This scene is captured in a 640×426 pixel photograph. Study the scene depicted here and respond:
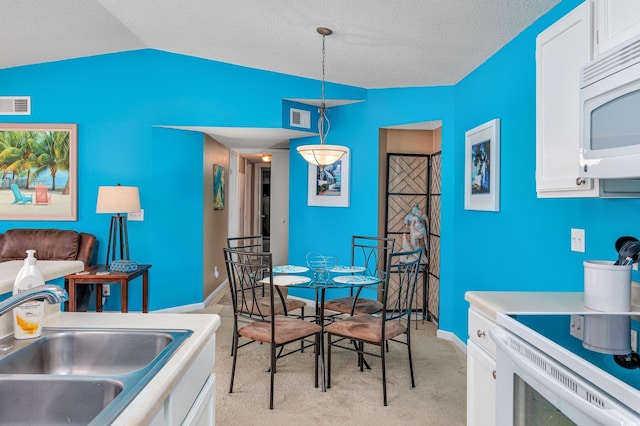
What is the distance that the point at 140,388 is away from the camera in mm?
928

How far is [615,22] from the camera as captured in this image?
146 cm

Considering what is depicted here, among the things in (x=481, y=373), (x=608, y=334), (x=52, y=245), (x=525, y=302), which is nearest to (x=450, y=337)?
(x=481, y=373)

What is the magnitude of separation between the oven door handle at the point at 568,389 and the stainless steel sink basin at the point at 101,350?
1.03m

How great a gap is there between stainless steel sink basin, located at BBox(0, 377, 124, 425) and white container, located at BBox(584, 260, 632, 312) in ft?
5.45

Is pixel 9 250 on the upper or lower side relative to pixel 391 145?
lower

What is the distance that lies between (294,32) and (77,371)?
2900 millimetres

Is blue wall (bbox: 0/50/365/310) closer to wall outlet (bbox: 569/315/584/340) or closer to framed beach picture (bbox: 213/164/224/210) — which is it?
framed beach picture (bbox: 213/164/224/210)

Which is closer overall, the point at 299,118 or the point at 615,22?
the point at 615,22

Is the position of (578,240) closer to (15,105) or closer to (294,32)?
(294,32)

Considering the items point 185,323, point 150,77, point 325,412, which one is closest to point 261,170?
point 150,77

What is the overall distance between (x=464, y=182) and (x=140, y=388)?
3.35 m

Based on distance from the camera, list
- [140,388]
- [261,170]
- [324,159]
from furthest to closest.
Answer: [261,170], [324,159], [140,388]

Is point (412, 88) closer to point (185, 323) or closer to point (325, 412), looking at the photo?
point (325, 412)

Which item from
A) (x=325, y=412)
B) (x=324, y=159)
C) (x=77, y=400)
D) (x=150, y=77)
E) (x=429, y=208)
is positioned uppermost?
(x=150, y=77)
